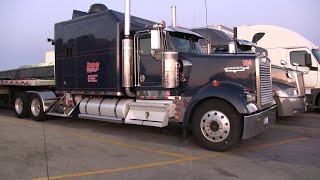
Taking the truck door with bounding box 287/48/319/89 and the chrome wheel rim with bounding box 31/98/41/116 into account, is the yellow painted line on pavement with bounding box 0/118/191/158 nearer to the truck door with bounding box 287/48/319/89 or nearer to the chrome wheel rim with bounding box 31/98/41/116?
the chrome wheel rim with bounding box 31/98/41/116

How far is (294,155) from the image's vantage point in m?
7.10

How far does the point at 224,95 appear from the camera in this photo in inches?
286

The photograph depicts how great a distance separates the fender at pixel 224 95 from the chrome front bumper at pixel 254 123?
0.19 meters

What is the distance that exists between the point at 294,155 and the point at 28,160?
4.96 metres

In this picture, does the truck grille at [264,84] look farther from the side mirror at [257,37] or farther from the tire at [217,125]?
the side mirror at [257,37]

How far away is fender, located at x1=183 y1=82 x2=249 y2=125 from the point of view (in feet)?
23.2

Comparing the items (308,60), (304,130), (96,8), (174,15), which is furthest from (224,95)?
(308,60)

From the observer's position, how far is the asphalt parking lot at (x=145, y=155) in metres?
5.83

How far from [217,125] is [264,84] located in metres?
1.45

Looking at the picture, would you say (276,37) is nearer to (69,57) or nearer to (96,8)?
(96,8)

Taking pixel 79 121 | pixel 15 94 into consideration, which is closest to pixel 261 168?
pixel 79 121

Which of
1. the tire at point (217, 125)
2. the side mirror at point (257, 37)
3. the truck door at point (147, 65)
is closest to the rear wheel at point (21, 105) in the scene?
the truck door at point (147, 65)

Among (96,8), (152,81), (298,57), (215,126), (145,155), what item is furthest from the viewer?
(298,57)

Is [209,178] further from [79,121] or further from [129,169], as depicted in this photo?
[79,121]
